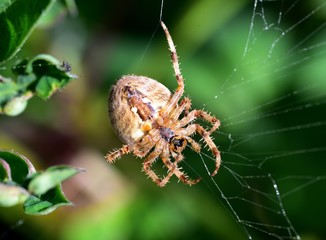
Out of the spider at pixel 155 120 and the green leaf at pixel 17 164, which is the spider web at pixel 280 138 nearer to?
the spider at pixel 155 120

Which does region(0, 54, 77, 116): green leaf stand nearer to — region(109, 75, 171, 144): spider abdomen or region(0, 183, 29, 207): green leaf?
region(0, 183, 29, 207): green leaf

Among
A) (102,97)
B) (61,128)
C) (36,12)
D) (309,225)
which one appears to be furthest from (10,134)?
(36,12)

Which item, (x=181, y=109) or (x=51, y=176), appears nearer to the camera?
(x=51, y=176)

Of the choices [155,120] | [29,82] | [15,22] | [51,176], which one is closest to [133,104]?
[155,120]

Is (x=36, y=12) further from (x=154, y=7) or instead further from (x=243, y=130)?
(x=154, y=7)

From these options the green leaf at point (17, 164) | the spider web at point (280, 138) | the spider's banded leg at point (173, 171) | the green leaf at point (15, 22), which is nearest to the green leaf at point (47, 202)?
the green leaf at point (17, 164)

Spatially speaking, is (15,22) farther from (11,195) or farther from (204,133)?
(204,133)

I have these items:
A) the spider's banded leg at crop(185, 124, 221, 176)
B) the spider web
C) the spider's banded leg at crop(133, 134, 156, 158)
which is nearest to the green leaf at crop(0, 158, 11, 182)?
the spider's banded leg at crop(133, 134, 156, 158)
